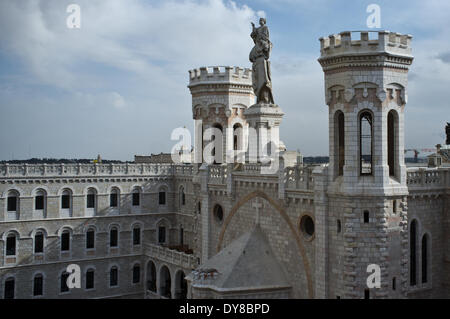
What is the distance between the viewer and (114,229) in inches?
2044

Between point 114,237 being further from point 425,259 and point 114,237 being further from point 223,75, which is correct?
point 425,259

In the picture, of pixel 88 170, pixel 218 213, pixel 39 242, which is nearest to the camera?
pixel 218 213

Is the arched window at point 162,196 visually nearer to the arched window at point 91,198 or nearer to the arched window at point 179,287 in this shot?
A: the arched window at point 91,198

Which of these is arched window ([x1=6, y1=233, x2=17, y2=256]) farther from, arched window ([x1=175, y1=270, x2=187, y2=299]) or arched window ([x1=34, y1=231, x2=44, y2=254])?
arched window ([x1=175, y1=270, x2=187, y2=299])

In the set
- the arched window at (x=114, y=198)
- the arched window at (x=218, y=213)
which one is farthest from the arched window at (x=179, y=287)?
the arched window at (x=114, y=198)

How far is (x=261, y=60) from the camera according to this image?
3600cm

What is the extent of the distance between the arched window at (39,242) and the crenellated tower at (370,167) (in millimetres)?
30497

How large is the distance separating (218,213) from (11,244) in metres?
20.6

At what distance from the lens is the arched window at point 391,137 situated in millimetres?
27297

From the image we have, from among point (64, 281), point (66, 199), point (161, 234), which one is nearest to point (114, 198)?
point (66, 199)

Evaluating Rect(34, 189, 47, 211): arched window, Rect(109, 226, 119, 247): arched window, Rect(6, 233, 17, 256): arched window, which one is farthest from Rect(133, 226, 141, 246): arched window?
Rect(6, 233, 17, 256): arched window

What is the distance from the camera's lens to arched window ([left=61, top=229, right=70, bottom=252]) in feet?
163
